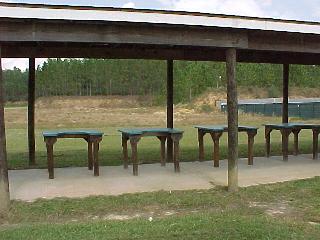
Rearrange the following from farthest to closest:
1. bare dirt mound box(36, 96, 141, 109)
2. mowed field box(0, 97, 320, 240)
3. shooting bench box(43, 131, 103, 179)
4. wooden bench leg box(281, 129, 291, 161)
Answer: bare dirt mound box(36, 96, 141, 109) → wooden bench leg box(281, 129, 291, 161) → shooting bench box(43, 131, 103, 179) → mowed field box(0, 97, 320, 240)

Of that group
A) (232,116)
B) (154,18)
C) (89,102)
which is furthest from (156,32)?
(89,102)

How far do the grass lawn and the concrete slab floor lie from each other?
0.50 m

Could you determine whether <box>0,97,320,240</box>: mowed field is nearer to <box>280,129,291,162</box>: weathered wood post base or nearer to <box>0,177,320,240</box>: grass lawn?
<box>0,177,320,240</box>: grass lawn

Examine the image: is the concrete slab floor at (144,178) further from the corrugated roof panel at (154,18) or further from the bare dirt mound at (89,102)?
the bare dirt mound at (89,102)

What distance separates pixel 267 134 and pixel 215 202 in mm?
5062

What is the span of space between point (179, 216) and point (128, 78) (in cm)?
7186

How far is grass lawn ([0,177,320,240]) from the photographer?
16.9 feet

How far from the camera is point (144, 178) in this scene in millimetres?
8680

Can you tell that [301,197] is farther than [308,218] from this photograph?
Yes

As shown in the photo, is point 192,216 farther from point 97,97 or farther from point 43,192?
point 97,97

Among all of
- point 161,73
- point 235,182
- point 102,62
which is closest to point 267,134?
point 235,182

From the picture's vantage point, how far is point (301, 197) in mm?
7203

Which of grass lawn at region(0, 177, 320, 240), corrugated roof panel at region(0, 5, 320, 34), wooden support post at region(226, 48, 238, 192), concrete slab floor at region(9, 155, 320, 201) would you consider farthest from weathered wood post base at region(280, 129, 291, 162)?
corrugated roof panel at region(0, 5, 320, 34)

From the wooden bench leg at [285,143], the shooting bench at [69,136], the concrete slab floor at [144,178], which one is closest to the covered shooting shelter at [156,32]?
the concrete slab floor at [144,178]
